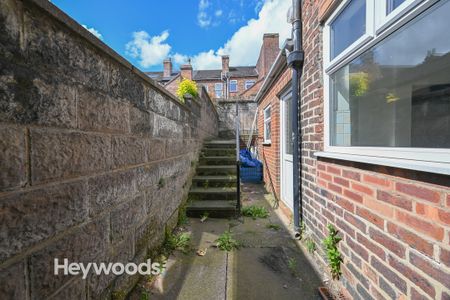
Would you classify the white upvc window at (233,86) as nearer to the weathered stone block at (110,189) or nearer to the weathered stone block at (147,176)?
the weathered stone block at (147,176)

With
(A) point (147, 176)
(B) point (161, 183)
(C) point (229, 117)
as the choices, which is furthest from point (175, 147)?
(C) point (229, 117)

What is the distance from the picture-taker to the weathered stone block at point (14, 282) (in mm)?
797

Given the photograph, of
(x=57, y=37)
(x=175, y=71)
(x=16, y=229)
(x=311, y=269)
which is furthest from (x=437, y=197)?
(x=175, y=71)

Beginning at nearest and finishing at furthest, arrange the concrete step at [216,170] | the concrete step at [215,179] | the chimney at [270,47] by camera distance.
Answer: the concrete step at [215,179] → the concrete step at [216,170] → the chimney at [270,47]

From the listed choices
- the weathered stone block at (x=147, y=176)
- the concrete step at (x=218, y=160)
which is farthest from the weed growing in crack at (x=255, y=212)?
the weathered stone block at (x=147, y=176)

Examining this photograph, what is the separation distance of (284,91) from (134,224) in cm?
334

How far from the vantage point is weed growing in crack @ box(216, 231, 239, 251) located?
9.05 ft

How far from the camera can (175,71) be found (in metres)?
30.7

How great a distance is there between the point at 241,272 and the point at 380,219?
1.43 metres

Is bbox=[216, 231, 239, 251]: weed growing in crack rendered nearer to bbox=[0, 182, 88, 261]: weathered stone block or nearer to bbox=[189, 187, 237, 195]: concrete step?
bbox=[189, 187, 237, 195]: concrete step

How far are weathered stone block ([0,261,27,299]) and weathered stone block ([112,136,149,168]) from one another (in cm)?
79

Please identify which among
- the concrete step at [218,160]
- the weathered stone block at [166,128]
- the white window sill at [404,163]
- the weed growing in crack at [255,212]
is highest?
the weathered stone block at [166,128]

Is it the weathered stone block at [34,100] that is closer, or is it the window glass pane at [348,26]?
the weathered stone block at [34,100]

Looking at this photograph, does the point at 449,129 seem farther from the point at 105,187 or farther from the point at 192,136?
the point at 192,136
